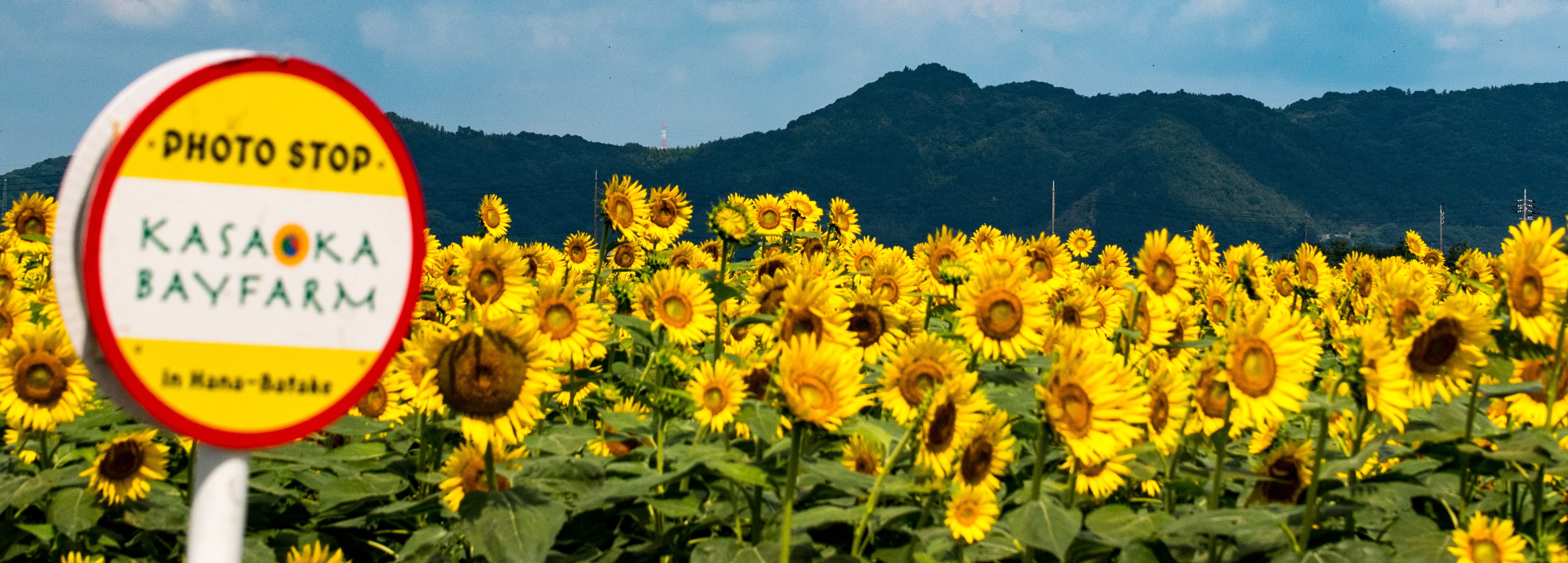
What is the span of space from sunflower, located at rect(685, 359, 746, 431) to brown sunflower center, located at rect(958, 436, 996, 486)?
2.02ft

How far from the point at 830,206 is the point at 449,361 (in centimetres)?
601

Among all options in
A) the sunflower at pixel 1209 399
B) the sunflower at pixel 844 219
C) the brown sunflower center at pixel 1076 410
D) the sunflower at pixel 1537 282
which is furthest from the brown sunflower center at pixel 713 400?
the sunflower at pixel 844 219

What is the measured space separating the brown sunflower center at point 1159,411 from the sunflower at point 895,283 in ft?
5.77

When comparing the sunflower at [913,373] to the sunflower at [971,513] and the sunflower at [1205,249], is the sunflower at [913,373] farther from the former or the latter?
the sunflower at [1205,249]

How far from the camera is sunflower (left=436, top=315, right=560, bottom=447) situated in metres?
2.65

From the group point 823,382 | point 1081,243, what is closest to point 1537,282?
point 823,382

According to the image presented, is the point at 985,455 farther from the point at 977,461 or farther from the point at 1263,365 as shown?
the point at 1263,365

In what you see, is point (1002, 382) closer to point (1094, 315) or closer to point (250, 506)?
point (1094, 315)

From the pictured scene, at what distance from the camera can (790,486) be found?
2.59m

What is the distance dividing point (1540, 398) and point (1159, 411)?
1.22 metres

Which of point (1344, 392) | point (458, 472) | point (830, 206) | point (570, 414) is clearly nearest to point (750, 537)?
point (458, 472)

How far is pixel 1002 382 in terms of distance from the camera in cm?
338

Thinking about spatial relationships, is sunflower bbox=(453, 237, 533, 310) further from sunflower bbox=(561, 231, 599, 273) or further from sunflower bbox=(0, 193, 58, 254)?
sunflower bbox=(0, 193, 58, 254)

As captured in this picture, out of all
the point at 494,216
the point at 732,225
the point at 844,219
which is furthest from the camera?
the point at 844,219
